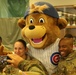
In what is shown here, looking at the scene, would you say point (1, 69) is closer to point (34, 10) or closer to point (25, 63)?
point (25, 63)

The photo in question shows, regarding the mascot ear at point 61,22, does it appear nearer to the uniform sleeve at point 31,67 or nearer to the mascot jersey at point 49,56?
the mascot jersey at point 49,56

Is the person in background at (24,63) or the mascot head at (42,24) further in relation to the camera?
the mascot head at (42,24)

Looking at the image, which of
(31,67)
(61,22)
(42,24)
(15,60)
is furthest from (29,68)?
(61,22)

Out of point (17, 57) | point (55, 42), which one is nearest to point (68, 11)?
point (55, 42)

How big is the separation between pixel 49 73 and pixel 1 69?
386mm

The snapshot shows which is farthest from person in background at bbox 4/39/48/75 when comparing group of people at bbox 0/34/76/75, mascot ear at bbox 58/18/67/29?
mascot ear at bbox 58/18/67/29

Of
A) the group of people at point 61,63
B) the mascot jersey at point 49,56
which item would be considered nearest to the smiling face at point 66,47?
the group of people at point 61,63

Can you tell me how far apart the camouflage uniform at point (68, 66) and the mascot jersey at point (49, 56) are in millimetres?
160

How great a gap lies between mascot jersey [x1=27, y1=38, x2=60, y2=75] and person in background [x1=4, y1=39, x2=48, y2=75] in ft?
0.23

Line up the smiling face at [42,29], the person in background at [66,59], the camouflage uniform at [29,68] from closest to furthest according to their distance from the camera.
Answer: the camouflage uniform at [29,68], the person in background at [66,59], the smiling face at [42,29]

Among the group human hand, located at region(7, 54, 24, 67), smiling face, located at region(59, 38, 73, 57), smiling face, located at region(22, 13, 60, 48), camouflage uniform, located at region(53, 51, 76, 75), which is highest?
smiling face, located at region(22, 13, 60, 48)

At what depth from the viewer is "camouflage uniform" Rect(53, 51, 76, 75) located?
50.0 inches

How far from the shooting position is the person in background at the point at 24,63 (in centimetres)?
124

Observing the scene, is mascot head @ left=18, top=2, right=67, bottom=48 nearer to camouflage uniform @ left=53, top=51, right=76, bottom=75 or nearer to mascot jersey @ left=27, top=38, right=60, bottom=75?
mascot jersey @ left=27, top=38, right=60, bottom=75
